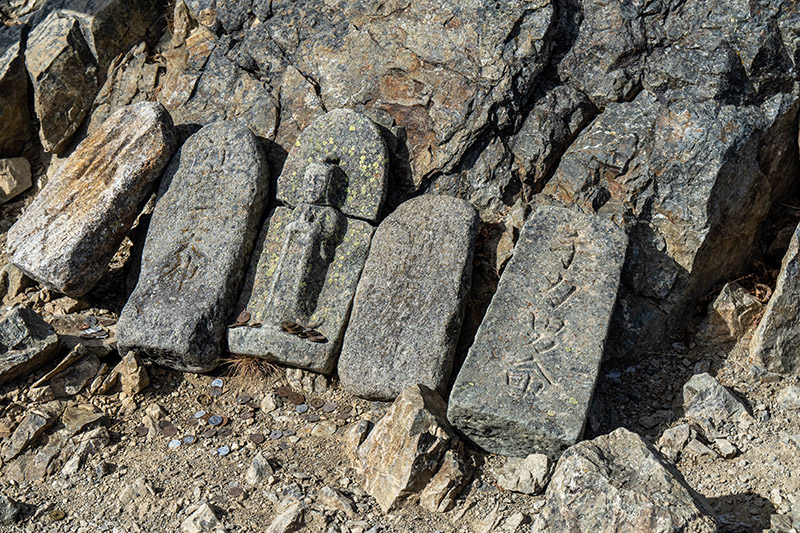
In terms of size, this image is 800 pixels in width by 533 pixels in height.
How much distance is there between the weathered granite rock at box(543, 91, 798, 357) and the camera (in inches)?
204

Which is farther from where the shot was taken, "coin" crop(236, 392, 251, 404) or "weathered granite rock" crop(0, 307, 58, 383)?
"coin" crop(236, 392, 251, 404)

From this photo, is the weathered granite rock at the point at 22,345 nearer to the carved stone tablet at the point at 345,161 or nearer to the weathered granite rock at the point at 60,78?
the carved stone tablet at the point at 345,161

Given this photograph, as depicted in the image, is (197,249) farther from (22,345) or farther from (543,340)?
(543,340)

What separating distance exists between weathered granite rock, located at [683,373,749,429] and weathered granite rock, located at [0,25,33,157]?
5.63m

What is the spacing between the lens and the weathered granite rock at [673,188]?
17.0 ft

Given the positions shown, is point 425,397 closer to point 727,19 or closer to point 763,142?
point 763,142

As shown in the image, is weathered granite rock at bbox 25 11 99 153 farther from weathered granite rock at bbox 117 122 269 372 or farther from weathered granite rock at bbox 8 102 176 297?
weathered granite rock at bbox 117 122 269 372

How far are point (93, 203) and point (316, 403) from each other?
2.08m

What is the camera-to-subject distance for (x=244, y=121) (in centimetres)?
611

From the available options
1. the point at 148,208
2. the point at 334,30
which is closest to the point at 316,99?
the point at 334,30

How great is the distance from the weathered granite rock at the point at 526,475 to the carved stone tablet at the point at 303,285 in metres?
1.35

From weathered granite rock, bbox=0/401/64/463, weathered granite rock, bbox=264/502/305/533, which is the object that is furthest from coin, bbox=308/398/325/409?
weathered granite rock, bbox=0/401/64/463

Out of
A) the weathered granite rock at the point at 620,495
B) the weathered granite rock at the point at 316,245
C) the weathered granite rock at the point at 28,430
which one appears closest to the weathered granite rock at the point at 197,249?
the weathered granite rock at the point at 316,245

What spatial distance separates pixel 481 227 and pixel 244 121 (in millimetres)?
2010
